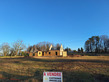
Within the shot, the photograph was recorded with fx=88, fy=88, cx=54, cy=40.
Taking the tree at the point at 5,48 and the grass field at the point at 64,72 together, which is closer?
the grass field at the point at 64,72

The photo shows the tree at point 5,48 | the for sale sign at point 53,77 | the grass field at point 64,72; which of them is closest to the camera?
the for sale sign at point 53,77

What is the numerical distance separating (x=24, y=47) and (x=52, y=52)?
2080 cm

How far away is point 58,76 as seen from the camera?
3354mm

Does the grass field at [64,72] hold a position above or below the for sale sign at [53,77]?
below

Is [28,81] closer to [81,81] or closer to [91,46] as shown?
[81,81]

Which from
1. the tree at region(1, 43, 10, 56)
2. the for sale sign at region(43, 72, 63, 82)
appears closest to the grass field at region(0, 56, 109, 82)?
the for sale sign at region(43, 72, 63, 82)

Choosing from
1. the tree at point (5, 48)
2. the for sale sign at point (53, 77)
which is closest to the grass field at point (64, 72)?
the for sale sign at point (53, 77)

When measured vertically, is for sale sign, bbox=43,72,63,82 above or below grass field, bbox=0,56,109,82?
above

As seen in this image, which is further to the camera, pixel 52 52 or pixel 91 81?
pixel 52 52

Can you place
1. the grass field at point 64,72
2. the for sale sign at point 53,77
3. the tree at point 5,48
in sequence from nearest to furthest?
1. the for sale sign at point 53,77
2. the grass field at point 64,72
3. the tree at point 5,48

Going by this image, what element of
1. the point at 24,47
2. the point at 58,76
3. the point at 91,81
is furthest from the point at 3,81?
the point at 24,47

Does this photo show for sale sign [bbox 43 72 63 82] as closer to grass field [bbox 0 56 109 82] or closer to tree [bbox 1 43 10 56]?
grass field [bbox 0 56 109 82]

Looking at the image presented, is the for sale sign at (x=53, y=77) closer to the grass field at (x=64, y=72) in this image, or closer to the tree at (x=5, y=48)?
the grass field at (x=64, y=72)

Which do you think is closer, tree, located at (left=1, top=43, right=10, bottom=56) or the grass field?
the grass field
